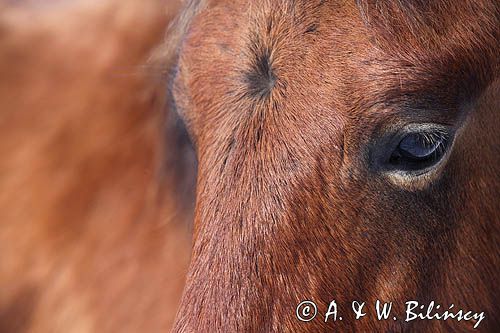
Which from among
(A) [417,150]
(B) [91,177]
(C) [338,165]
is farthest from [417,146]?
(B) [91,177]

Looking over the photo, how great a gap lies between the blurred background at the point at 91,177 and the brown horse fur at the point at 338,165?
0.79m

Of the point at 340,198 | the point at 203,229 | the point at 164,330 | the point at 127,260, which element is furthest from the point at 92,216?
the point at 340,198

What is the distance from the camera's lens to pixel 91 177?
2.42m

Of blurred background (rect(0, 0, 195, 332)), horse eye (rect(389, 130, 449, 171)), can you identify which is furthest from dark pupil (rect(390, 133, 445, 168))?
blurred background (rect(0, 0, 195, 332))

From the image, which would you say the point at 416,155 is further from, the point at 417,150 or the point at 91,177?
the point at 91,177

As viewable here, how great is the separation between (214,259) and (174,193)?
0.95 metres

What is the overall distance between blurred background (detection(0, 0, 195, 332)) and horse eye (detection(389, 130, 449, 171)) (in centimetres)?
92

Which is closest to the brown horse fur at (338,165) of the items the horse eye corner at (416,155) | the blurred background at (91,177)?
the horse eye corner at (416,155)

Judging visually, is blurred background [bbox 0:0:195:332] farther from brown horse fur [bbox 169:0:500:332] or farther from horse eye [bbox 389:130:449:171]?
horse eye [bbox 389:130:449:171]

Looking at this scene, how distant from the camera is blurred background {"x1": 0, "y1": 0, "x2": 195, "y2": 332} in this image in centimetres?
225

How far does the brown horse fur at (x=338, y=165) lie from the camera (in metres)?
1.26

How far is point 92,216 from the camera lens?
241 centimetres

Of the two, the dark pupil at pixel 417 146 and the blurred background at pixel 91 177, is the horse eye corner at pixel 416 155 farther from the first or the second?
the blurred background at pixel 91 177

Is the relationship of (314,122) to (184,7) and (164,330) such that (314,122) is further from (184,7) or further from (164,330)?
(164,330)
